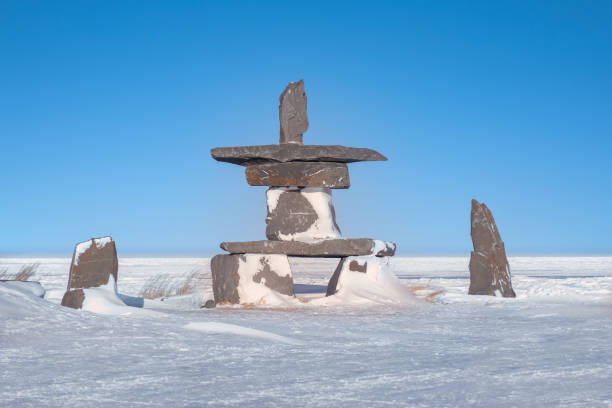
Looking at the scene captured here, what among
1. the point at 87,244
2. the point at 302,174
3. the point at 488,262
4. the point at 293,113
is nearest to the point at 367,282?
the point at 302,174

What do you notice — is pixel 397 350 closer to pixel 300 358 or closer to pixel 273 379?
pixel 300 358

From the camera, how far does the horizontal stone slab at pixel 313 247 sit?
1084cm

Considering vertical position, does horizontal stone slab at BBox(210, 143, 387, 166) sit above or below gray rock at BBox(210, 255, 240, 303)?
above

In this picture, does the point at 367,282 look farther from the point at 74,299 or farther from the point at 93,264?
the point at 74,299

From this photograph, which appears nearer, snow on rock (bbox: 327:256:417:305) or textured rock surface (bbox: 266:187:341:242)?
snow on rock (bbox: 327:256:417:305)

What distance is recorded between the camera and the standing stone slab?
9281 millimetres

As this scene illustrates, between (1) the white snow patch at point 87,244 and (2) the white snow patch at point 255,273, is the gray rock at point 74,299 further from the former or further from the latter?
(2) the white snow patch at point 255,273

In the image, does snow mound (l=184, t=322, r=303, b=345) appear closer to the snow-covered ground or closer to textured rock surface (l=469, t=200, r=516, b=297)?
the snow-covered ground

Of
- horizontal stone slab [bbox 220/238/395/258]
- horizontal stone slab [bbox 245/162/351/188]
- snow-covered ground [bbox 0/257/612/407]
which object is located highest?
horizontal stone slab [bbox 245/162/351/188]

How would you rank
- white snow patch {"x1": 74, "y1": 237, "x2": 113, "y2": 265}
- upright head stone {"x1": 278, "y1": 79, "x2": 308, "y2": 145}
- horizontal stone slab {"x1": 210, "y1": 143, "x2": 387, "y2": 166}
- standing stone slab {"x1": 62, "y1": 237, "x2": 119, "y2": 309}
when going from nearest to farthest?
standing stone slab {"x1": 62, "y1": 237, "x2": 119, "y2": 309} → white snow patch {"x1": 74, "y1": 237, "x2": 113, "y2": 265} → horizontal stone slab {"x1": 210, "y1": 143, "x2": 387, "y2": 166} → upright head stone {"x1": 278, "y1": 79, "x2": 308, "y2": 145}

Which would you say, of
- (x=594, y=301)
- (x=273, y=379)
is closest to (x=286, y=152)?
(x=594, y=301)

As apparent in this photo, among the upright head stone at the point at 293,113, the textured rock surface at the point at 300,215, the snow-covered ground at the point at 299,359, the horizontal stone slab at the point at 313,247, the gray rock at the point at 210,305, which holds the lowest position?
the gray rock at the point at 210,305

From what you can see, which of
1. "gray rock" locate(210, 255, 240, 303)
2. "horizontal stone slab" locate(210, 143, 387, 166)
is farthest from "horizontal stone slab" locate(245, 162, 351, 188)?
"gray rock" locate(210, 255, 240, 303)

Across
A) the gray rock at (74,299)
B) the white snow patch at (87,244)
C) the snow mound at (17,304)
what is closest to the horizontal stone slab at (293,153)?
the white snow patch at (87,244)
